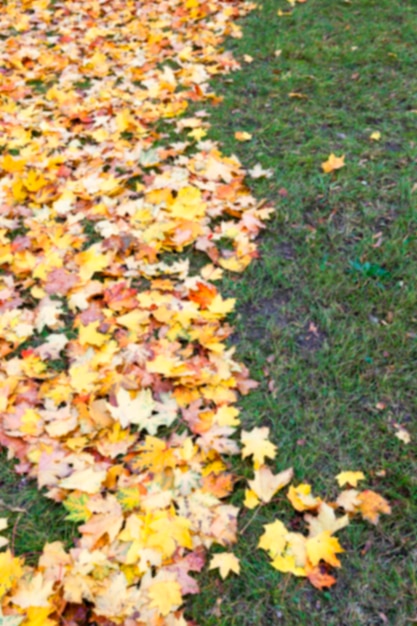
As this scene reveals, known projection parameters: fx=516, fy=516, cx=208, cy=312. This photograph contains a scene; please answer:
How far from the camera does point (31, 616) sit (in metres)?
1.68

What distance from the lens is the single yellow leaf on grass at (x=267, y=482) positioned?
2012mm

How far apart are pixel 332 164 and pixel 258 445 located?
6.50 ft

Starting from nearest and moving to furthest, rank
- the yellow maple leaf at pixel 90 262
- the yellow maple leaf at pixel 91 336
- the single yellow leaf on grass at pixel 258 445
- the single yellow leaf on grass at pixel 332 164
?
the single yellow leaf on grass at pixel 258 445 → the yellow maple leaf at pixel 91 336 → the yellow maple leaf at pixel 90 262 → the single yellow leaf on grass at pixel 332 164

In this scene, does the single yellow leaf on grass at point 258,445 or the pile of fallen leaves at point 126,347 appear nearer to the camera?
the pile of fallen leaves at point 126,347

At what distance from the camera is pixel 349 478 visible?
2.04 m

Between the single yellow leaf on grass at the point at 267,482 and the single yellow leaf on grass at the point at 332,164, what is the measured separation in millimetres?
2008

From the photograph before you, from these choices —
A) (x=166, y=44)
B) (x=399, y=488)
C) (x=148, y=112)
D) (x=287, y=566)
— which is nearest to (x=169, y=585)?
(x=287, y=566)

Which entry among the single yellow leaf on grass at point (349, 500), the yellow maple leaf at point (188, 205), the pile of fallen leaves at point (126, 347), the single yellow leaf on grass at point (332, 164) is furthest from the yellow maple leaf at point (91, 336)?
the single yellow leaf on grass at point (332, 164)

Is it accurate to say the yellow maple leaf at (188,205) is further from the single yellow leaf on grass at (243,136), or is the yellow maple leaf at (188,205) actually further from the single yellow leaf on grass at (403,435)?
the single yellow leaf on grass at (403,435)

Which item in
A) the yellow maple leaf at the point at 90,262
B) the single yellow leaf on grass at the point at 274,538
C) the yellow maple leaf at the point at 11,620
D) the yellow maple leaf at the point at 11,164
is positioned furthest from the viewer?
the yellow maple leaf at the point at 11,164

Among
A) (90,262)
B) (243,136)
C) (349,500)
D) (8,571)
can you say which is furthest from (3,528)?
(243,136)

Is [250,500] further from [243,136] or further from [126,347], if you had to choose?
[243,136]

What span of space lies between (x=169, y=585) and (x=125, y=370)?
950mm

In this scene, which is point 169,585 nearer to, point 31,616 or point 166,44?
point 31,616
